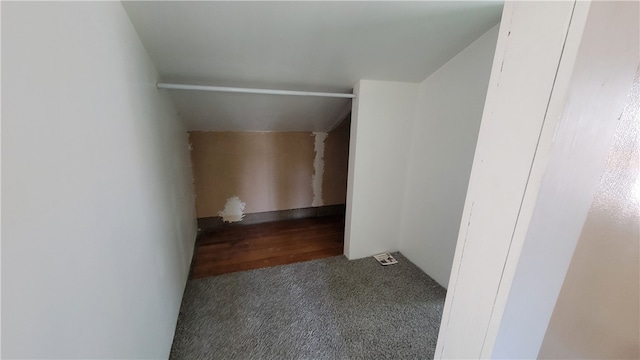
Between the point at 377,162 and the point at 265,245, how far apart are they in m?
1.49

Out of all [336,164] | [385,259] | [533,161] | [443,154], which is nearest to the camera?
[533,161]

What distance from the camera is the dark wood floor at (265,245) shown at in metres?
2.15

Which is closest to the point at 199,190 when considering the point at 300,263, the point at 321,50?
the point at 300,263

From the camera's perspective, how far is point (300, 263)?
2.16m

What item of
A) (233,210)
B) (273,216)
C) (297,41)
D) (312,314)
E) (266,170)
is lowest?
(312,314)

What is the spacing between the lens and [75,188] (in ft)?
1.82

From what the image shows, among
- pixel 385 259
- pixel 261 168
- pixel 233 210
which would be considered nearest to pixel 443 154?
pixel 385 259

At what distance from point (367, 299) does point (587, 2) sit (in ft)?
5.97

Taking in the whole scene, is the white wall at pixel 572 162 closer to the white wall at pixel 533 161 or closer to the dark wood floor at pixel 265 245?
the white wall at pixel 533 161

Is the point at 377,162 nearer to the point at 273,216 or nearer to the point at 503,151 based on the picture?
the point at 503,151

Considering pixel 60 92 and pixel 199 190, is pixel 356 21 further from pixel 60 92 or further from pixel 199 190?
pixel 199 190

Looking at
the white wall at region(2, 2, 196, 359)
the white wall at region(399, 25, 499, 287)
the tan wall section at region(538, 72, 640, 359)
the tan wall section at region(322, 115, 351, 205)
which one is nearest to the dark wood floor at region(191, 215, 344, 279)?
the tan wall section at region(322, 115, 351, 205)

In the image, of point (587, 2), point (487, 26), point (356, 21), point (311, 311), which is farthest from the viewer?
point (311, 311)

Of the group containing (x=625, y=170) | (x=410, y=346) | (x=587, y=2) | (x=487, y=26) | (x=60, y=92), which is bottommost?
(x=410, y=346)
